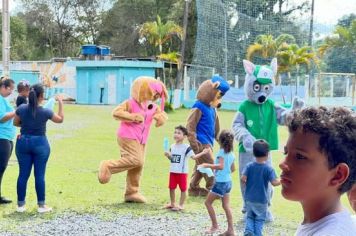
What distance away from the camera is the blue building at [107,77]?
29938 millimetres

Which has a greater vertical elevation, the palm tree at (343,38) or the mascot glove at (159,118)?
the palm tree at (343,38)

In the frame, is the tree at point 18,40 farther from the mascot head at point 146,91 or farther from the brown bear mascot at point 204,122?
the brown bear mascot at point 204,122

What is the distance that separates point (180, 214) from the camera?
5996 mm

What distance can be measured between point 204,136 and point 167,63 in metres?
24.0

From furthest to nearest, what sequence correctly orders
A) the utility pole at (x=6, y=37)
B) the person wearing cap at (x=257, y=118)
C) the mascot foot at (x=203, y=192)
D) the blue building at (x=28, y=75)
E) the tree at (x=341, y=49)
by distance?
1. the blue building at (x=28, y=75)
2. the tree at (x=341, y=49)
3. the utility pole at (x=6, y=37)
4. the mascot foot at (x=203, y=192)
5. the person wearing cap at (x=257, y=118)

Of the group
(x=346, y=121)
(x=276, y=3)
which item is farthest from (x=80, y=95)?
(x=346, y=121)

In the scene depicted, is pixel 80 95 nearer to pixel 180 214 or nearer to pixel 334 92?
pixel 334 92

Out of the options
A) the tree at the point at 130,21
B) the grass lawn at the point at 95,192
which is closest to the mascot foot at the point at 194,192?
the grass lawn at the point at 95,192

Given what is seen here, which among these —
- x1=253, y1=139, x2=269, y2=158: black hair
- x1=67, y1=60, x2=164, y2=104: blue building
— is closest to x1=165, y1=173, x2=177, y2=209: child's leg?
x1=253, y1=139, x2=269, y2=158: black hair

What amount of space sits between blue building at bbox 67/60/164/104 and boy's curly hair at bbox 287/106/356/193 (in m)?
28.3

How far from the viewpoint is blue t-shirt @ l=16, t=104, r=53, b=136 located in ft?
18.9

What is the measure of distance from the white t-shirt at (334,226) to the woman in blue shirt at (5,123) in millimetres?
5169

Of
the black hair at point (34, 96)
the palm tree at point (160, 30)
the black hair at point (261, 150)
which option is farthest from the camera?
the palm tree at point (160, 30)

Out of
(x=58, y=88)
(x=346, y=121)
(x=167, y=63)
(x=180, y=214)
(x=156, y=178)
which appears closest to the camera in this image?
(x=346, y=121)
